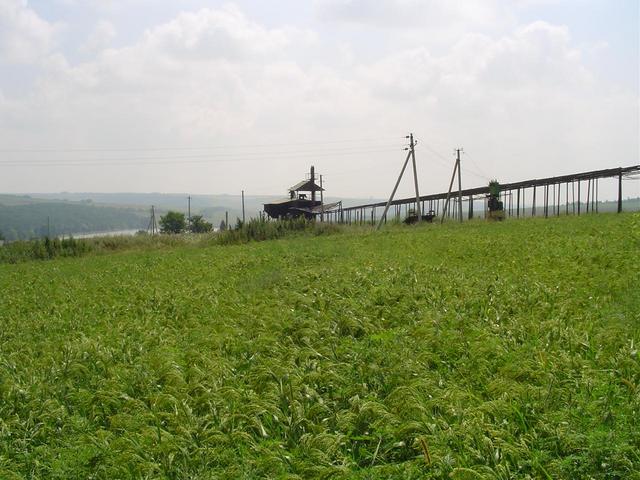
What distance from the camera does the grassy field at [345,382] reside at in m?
4.46

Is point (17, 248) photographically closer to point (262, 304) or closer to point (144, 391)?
point (262, 304)

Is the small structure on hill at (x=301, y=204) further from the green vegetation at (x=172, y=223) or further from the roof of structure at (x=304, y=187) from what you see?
Answer: the green vegetation at (x=172, y=223)

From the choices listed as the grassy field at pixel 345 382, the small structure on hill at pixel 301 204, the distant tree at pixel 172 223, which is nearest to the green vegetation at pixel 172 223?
the distant tree at pixel 172 223

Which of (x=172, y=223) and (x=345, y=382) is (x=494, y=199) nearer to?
(x=345, y=382)

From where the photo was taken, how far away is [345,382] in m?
5.97

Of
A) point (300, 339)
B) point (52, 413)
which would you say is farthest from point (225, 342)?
point (52, 413)

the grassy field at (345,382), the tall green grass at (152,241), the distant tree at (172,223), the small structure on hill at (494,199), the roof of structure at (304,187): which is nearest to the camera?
the grassy field at (345,382)

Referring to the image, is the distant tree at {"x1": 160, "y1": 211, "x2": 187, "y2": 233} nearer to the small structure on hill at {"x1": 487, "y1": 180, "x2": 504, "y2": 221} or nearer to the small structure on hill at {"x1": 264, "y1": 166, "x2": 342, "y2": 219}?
the small structure on hill at {"x1": 264, "y1": 166, "x2": 342, "y2": 219}

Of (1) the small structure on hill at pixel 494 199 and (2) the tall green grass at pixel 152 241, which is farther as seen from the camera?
(1) the small structure on hill at pixel 494 199

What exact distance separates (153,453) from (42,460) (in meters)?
1.07

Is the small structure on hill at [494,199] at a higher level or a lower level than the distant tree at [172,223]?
higher

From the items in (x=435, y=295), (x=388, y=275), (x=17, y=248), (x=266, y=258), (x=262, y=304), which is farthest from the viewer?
(x=17, y=248)

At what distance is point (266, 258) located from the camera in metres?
20.3

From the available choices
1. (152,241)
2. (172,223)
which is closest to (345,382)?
(152,241)
